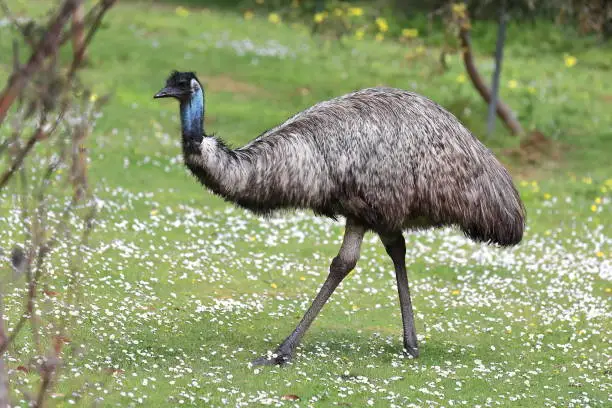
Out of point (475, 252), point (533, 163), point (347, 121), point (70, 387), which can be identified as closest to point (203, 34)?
point (533, 163)

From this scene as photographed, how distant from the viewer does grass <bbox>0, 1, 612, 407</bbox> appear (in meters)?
9.32

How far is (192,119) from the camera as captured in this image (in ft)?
30.3

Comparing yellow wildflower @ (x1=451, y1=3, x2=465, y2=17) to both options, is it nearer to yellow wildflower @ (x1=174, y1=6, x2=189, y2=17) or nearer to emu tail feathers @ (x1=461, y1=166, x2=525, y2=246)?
emu tail feathers @ (x1=461, y1=166, x2=525, y2=246)

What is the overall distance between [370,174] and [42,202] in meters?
5.48

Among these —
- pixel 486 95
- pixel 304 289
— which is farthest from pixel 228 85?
pixel 304 289

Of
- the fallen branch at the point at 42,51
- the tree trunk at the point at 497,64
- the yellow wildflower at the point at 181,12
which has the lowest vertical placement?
the fallen branch at the point at 42,51

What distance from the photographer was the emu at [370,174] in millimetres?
9797

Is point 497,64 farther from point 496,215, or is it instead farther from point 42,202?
point 42,202

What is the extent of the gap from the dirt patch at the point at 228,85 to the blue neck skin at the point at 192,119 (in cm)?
1660

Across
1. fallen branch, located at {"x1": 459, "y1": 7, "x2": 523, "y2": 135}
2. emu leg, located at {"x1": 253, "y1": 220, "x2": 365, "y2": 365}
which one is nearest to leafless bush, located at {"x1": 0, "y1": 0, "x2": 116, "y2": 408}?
emu leg, located at {"x1": 253, "y1": 220, "x2": 365, "y2": 365}

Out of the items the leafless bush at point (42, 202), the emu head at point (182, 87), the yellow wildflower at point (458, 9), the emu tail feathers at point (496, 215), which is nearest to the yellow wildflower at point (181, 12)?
the yellow wildflower at point (458, 9)

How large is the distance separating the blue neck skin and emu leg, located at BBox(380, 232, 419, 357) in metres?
2.42

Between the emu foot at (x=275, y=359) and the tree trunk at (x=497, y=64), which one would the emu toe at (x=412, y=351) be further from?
the tree trunk at (x=497, y=64)

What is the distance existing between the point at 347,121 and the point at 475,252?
6.20 metres
